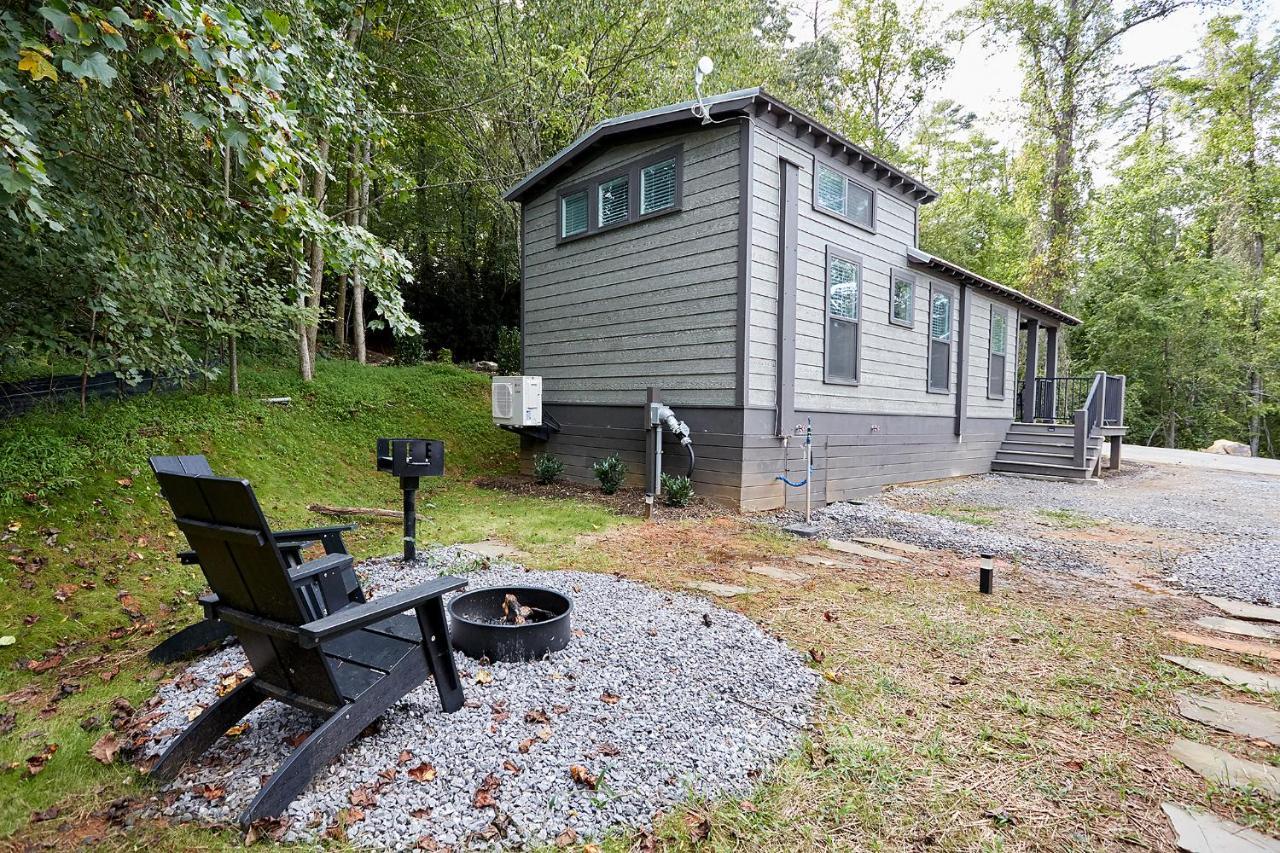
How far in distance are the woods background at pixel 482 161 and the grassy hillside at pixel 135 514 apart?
81 centimetres

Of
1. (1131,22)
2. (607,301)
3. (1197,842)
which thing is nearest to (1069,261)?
(1131,22)

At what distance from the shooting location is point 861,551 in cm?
521

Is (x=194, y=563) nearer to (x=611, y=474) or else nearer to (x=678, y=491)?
(x=678, y=491)

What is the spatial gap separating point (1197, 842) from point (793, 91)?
20209 millimetres

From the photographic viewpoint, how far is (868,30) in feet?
53.0

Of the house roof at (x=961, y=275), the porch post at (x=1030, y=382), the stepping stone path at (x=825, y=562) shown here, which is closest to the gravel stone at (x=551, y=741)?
the stepping stone path at (x=825, y=562)

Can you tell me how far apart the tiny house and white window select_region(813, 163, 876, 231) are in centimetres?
4

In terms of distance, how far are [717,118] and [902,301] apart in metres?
4.31

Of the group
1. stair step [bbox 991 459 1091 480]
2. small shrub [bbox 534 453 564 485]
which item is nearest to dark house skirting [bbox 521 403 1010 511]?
small shrub [bbox 534 453 564 485]

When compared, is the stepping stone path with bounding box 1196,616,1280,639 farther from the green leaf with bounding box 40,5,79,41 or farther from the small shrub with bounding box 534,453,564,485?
the small shrub with bounding box 534,453,564,485

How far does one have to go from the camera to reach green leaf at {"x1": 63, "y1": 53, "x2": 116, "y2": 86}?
2568 mm

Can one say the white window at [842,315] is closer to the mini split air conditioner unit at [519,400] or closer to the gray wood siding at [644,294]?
the gray wood siding at [644,294]

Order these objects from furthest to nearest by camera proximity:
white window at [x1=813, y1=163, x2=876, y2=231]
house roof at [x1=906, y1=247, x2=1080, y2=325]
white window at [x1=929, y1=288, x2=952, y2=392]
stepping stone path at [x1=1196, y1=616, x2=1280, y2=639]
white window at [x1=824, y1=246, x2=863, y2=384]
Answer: white window at [x1=929, y1=288, x2=952, y2=392] < house roof at [x1=906, y1=247, x2=1080, y2=325] < white window at [x1=824, y1=246, x2=863, y2=384] < white window at [x1=813, y1=163, x2=876, y2=231] < stepping stone path at [x1=1196, y1=616, x2=1280, y2=639]

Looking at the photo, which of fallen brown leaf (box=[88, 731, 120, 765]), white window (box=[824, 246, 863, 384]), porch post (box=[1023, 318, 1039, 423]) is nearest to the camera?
fallen brown leaf (box=[88, 731, 120, 765])
